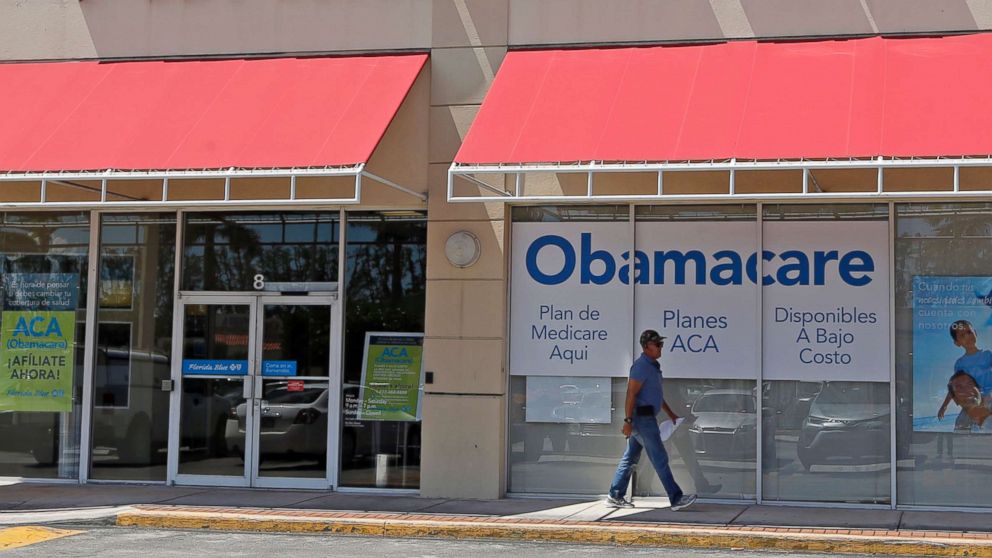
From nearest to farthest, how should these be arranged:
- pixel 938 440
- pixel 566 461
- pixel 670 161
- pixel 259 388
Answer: pixel 670 161
pixel 938 440
pixel 566 461
pixel 259 388

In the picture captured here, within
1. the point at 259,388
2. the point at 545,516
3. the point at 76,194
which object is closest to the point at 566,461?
the point at 545,516

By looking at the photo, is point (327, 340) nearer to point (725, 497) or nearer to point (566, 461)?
point (566, 461)

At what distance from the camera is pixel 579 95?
12.6m

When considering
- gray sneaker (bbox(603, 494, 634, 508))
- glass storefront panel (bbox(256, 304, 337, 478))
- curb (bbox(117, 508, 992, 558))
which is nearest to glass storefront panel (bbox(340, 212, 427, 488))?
glass storefront panel (bbox(256, 304, 337, 478))

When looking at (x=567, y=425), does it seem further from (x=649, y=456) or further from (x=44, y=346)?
(x=44, y=346)

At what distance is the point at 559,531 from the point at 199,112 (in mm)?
6013

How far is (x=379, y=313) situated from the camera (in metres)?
13.9

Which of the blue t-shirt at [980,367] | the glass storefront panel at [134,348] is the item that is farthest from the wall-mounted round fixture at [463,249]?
the blue t-shirt at [980,367]

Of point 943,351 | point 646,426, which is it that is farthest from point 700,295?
point 943,351

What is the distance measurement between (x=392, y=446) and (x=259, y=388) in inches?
67.2

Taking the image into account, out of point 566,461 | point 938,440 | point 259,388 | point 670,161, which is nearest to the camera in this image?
point 670,161

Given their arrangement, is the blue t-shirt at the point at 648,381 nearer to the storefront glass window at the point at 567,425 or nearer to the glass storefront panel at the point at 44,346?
the storefront glass window at the point at 567,425

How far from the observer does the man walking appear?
1210 centimetres

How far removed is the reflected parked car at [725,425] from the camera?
12.9 metres
